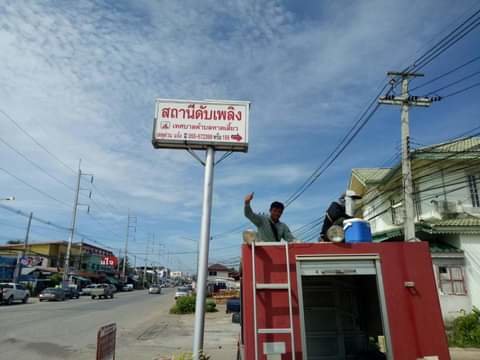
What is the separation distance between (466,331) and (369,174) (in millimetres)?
13381

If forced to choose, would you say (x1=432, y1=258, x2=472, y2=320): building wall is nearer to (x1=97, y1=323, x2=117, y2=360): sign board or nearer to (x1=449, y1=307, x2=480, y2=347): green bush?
(x1=449, y1=307, x2=480, y2=347): green bush

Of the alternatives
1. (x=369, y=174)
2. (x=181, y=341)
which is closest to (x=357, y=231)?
(x=181, y=341)

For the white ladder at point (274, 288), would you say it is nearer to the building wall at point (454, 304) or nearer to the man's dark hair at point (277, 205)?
the man's dark hair at point (277, 205)

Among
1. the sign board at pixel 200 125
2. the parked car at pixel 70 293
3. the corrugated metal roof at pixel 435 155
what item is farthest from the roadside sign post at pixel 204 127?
the parked car at pixel 70 293

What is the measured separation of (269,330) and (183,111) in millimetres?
4085

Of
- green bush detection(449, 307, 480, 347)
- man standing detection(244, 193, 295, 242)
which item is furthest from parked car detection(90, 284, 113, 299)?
man standing detection(244, 193, 295, 242)

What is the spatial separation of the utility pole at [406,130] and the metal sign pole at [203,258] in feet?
29.2

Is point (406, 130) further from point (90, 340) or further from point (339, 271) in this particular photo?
point (90, 340)

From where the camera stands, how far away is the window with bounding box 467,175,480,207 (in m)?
17.0

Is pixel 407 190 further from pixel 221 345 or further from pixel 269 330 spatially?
pixel 269 330

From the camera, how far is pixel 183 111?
648 cm

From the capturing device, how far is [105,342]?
6.00 m

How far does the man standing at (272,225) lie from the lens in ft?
17.4

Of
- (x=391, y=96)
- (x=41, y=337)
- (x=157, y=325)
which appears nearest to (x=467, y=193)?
(x=391, y=96)
